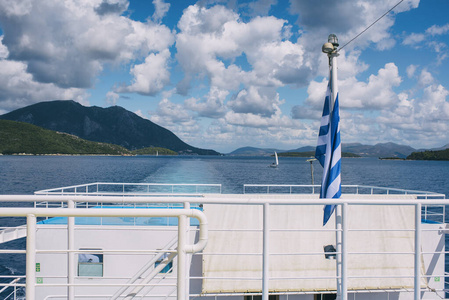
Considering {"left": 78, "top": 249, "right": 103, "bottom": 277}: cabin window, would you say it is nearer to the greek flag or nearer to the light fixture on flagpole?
the greek flag

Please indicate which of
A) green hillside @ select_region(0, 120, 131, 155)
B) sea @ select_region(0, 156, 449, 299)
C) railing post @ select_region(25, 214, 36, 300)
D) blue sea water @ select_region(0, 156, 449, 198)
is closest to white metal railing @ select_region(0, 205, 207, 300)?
railing post @ select_region(25, 214, 36, 300)

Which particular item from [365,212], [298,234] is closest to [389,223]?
[365,212]

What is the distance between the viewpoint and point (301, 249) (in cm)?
796

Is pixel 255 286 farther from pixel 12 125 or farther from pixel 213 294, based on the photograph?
pixel 12 125

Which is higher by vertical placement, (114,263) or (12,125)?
(12,125)

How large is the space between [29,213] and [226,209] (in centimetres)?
620

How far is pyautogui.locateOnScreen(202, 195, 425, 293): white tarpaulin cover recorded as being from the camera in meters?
7.43

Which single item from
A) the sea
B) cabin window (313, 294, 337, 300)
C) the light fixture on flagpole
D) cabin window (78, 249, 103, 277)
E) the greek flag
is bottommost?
the sea

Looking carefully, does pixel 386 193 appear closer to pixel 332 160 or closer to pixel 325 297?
pixel 325 297

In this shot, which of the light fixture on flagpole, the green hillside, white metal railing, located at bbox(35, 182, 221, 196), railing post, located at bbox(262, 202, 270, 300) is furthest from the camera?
the green hillside

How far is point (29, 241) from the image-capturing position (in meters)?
2.41

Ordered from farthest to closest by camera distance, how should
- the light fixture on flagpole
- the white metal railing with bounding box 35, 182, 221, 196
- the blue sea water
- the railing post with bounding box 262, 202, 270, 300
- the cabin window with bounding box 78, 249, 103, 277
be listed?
the blue sea water
the white metal railing with bounding box 35, 182, 221, 196
the cabin window with bounding box 78, 249, 103, 277
the light fixture on flagpole
the railing post with bounding box 262, 202, 270, 300

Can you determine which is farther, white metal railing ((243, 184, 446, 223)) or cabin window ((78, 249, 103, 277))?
white metal railing ((243, 184, 446, 223))

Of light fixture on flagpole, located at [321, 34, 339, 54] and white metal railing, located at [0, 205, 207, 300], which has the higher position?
light fixture on flagpole, located at [321, 34, 339, 54]
